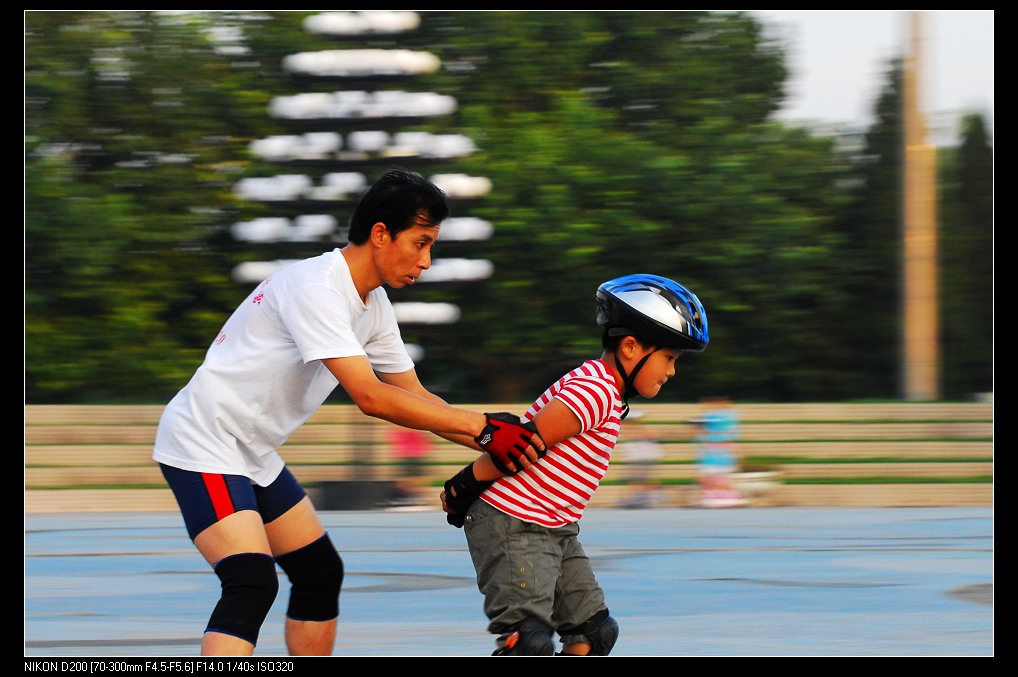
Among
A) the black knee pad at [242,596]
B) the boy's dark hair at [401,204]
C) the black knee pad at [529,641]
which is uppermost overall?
the boy's dark hair at [401,204]

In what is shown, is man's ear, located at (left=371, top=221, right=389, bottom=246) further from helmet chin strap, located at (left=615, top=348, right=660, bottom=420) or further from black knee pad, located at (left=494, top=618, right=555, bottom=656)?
black knee pad, located at (left=494, top=618, right=555, bottom=656)

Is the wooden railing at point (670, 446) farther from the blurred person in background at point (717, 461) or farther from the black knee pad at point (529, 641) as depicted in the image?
the black knee pad at point (529, 641)

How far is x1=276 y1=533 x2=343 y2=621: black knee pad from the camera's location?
406 centimetres

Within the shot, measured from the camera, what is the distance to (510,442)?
351 centimetres

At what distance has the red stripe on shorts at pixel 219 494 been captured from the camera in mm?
3617

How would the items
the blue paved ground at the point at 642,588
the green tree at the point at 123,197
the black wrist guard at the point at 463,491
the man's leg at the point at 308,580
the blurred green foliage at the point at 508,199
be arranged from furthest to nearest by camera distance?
the blurred green foliage at the point at 508,199, the green tree at the point at 123,197, the blue paved ground at the point at 642,588, the man's leg at the point at 308,580, the black wrist guard at the point at 463,491

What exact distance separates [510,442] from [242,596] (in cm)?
83

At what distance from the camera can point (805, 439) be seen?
510 inches

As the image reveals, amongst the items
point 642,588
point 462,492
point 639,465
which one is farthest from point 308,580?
point 639,465

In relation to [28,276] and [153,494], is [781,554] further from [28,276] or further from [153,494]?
[28,276]

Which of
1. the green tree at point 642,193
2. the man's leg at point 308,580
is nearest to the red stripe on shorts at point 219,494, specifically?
the man's leg at point 308,580
